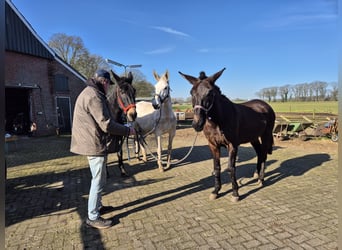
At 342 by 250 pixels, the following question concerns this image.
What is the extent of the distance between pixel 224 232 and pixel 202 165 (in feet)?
12.3

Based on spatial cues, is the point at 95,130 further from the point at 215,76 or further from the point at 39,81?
the point at 39,81

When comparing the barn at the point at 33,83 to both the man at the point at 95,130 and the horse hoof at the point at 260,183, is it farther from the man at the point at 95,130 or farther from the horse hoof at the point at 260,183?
the horse hoof at the point at 260,183

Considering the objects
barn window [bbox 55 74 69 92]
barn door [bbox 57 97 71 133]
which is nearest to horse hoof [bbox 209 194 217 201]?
barn door [bbox 57 97 71 133]

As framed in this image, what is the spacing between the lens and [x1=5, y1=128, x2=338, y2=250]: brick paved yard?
116 inches

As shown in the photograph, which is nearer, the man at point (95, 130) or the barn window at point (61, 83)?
the man at point (95, 130)

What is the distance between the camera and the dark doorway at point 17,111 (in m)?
15.3

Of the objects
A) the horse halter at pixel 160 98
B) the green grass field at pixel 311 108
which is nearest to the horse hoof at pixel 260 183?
the horse halter at pixel 160 98

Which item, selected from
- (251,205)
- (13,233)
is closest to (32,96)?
(13,233)

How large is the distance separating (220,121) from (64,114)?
16148mm

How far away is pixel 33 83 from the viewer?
15.0 metres

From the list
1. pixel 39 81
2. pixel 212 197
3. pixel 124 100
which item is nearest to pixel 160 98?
pixel 124 100

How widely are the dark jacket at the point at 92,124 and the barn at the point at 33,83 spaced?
13333 mm

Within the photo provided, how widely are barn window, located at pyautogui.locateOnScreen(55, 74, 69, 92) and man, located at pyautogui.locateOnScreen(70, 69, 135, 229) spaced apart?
15.5 metres

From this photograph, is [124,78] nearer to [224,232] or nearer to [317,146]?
[224,232]
